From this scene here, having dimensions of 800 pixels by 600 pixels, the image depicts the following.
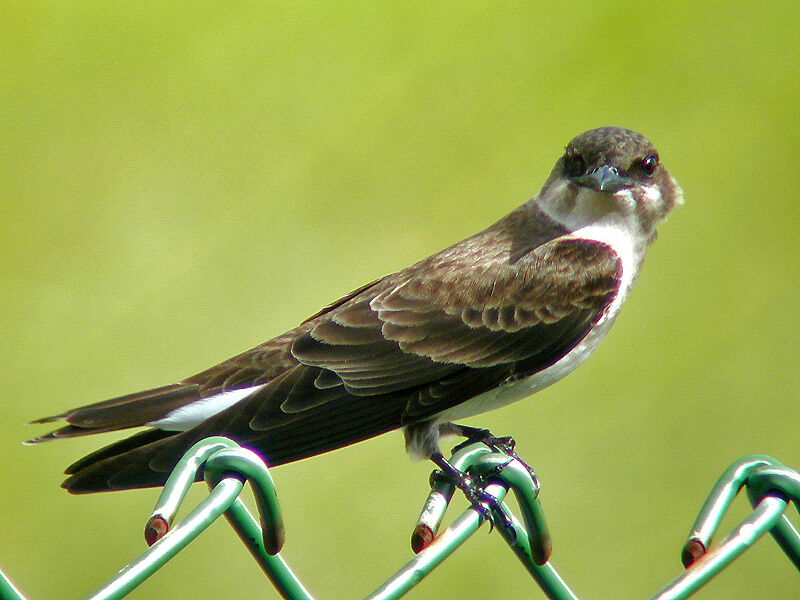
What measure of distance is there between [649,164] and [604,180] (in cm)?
27

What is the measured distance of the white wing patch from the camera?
144 inches

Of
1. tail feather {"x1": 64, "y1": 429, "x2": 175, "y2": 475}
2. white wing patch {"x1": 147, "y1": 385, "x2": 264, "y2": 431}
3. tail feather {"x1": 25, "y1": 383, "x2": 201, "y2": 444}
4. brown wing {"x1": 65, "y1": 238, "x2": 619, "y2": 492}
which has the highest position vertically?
tail feather {"x1": 25, "y1": 383, "x2": 201, "y2": 444}

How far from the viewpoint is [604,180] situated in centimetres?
416

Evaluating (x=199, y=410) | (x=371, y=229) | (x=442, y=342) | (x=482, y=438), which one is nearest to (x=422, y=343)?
(x=442, y=342)

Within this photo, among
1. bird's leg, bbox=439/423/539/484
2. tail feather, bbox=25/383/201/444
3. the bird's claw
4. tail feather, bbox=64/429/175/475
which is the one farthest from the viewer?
bird's leg, bbox=439/423/539/484

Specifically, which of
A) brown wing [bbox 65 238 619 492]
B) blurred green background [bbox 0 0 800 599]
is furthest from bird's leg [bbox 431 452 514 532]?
blurred green background [bbox 0 0 800 599]

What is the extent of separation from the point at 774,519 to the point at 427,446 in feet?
5.69

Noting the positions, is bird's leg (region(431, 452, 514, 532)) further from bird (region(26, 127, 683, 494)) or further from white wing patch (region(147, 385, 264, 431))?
white wing patch (region(147, 385, 264, 431))

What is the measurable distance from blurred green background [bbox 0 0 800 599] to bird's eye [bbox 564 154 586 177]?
1872mm

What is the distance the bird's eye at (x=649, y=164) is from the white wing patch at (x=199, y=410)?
60.0 inches

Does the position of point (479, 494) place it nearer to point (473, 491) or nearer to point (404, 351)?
point (473, 491)

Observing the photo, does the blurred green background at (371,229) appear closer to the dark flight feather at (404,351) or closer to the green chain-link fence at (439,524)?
the dark flight feather at (404,351)

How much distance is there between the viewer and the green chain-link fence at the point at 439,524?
1.80 metres

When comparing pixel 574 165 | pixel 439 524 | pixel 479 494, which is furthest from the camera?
pixel 574 165
